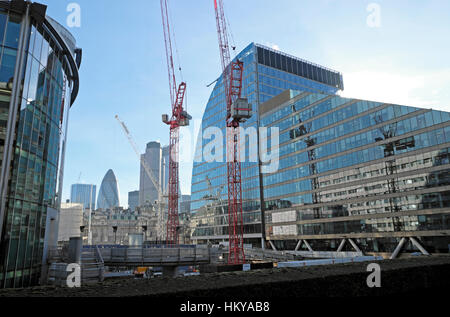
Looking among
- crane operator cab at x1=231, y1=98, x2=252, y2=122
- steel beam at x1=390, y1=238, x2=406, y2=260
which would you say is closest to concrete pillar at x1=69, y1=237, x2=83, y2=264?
crane operator cab at x1=231, y1=98, x2=252, y2=122

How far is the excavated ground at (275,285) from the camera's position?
35.0 ft

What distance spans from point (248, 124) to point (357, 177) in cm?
4765

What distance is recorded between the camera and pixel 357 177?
70.7 metres

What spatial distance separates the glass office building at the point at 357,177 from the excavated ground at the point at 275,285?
151 feet

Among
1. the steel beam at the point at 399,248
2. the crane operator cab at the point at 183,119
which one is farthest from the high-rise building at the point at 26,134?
the crane operator cab at the point at 183,119

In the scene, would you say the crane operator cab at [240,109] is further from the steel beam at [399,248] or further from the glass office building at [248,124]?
the steel beam at [399,248]

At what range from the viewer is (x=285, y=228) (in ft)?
296

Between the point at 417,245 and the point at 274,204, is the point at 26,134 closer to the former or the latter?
the point at 417,245

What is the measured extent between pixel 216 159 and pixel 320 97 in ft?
189

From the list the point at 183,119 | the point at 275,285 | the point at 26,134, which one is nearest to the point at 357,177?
the point at 183,119
